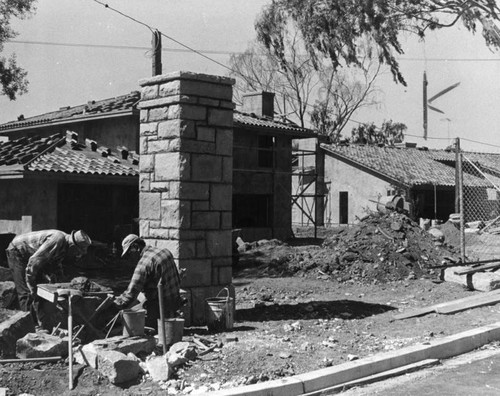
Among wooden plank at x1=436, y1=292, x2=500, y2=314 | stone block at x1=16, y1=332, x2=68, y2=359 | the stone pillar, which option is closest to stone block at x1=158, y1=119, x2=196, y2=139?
the stone pillar

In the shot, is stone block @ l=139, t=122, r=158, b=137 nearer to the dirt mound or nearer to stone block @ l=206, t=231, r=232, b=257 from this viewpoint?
stone block @ l=206, t=231, r=232, b=257

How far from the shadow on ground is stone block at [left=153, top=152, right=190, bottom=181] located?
7.84 ft

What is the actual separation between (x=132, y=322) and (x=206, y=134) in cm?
315

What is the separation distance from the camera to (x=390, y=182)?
34.5 meters

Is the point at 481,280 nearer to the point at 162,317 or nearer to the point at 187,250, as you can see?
the point at 187,250

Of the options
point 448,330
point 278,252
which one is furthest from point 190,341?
point 278,252

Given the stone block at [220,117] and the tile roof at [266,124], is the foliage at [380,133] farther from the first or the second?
the stone block at [220,117]

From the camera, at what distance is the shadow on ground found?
395 inches

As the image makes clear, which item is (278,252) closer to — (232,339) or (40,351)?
(232,339)

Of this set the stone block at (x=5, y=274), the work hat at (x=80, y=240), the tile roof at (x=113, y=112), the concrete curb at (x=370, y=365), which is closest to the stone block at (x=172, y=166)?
the work hat at (x=80, y=240)

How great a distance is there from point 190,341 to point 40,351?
1789mm

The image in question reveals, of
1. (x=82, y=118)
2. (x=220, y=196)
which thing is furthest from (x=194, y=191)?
(x=82, y=118)

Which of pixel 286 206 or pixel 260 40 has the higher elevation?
pixel 260 40

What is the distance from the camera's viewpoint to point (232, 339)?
→ 8.17 meters
